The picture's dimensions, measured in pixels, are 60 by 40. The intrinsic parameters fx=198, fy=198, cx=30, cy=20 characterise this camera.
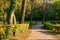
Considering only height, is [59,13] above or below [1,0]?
below

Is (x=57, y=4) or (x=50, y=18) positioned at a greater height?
(x=57, y=4)

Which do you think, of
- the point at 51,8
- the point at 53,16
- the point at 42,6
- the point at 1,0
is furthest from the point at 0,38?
the point at 53,16

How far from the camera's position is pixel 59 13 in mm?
70062

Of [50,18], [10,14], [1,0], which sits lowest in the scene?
[50,18]

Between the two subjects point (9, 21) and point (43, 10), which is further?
point (43, 10)

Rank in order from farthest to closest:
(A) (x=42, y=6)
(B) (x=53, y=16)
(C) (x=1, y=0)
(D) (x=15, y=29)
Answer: (B) (x=53, y=16) < (A) (x=42, y=6) < (C) (x=1, y=0) < (D) (x=15, y=29)

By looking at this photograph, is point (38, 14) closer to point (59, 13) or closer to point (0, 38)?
point (59, 13)

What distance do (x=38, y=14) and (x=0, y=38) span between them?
65.3 metres

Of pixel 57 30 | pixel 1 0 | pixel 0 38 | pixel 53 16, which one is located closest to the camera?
pixel 0 38

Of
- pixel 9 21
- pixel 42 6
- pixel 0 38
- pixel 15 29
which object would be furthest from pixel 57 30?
pixel 42 6

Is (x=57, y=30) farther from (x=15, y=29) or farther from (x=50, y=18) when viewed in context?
(x=50, y=18)

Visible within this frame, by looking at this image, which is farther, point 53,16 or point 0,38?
point 53,16

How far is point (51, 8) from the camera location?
68938 millimetres

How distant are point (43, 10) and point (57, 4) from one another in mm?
8109
